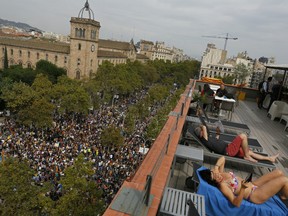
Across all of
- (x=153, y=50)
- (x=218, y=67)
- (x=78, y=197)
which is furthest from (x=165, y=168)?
(x=153, y=50)

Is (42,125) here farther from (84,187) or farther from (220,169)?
(220,169)

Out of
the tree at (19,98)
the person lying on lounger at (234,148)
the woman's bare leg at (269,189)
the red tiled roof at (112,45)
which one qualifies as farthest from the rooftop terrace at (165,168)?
the red tiled roof at (112,45)

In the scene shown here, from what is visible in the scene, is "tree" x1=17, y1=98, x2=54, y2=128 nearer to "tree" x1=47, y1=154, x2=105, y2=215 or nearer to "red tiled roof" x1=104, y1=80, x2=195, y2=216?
"tree" x1=47, y1=154, x2=105, y2=215

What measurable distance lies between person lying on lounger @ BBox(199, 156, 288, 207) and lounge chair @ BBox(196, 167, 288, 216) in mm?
80

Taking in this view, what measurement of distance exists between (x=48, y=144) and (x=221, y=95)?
47.2 feet

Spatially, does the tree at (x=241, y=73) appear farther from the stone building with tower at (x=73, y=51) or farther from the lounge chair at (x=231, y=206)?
the lounge chair at (x=231, y=206)

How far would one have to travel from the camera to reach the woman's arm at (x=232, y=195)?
3.67m

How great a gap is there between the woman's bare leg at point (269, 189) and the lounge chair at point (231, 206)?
10 centimetres

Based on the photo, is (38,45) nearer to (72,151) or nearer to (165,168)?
(72,151)

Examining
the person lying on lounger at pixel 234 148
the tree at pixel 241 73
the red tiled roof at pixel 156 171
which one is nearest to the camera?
the red tiled roof at pixel 156 171

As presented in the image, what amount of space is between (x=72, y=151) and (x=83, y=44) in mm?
42826

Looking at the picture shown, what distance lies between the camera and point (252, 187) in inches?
156

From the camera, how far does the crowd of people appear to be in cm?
1585

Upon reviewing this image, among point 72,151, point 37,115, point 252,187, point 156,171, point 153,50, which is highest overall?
point 153,50
